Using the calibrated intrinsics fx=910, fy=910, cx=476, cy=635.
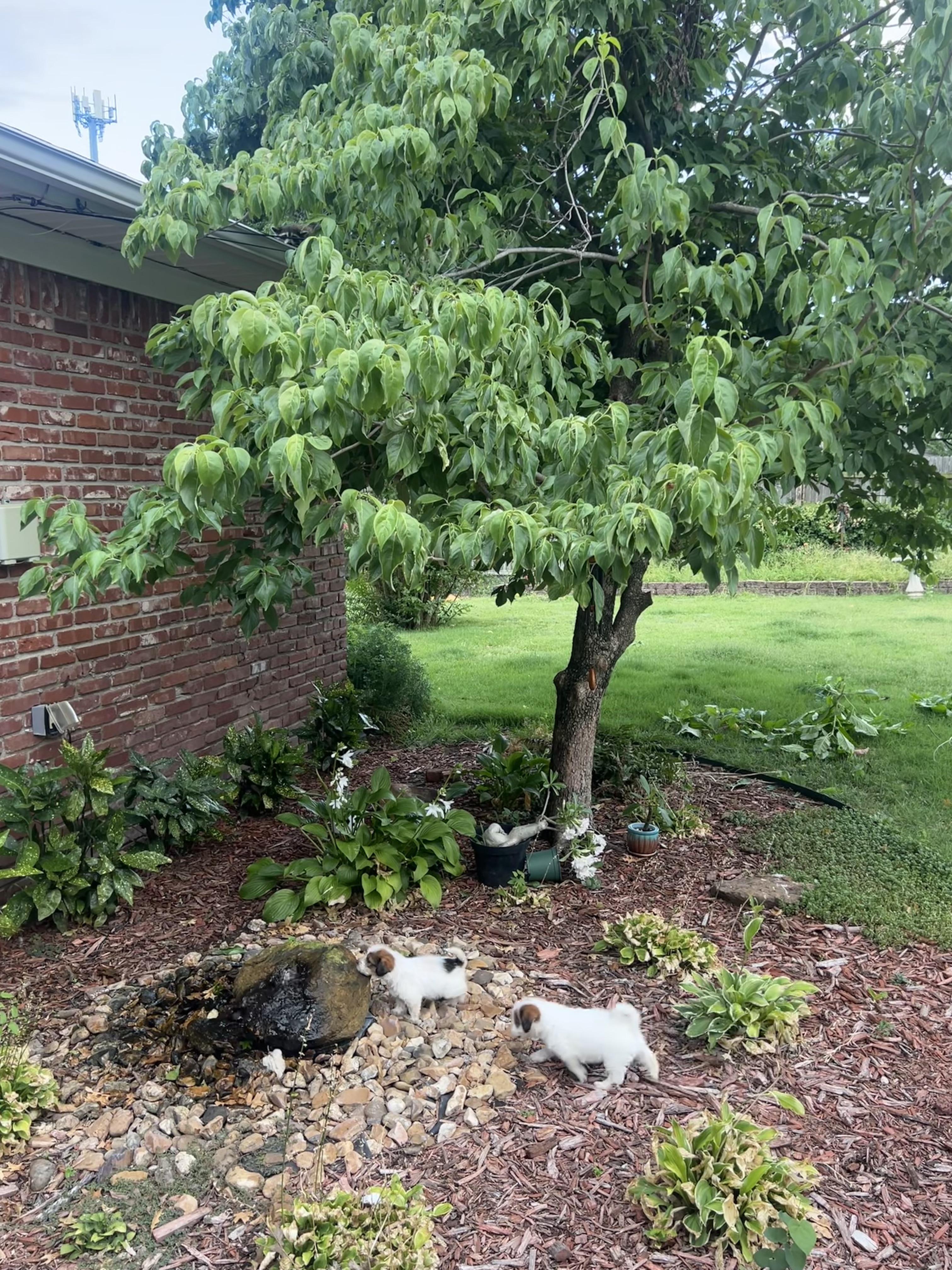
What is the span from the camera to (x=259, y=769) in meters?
5.34

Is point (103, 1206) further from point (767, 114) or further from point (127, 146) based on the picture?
point (127, 146)

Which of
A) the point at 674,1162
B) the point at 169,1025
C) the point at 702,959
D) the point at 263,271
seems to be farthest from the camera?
the point at 263,271

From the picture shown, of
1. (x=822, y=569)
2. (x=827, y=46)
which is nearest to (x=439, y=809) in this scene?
(x=827, y=46)

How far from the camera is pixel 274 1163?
2492 mm

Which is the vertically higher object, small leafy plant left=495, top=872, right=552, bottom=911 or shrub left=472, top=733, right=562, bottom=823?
shrub left=472, top=733, right=562, bottom=823

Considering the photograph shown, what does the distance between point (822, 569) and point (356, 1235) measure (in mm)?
16090

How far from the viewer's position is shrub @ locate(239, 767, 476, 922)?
13.0ft

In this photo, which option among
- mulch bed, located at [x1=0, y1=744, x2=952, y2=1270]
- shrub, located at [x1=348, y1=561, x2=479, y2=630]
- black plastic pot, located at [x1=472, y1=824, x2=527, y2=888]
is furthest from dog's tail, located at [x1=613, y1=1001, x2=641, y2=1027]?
shrub, located at [x1=348, y1=561, x2=479, y2=630]

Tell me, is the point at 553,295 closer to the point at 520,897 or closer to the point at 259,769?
the point at 520,897

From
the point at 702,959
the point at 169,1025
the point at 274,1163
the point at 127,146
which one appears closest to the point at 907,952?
the point at 702,959

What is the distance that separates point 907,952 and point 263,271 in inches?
170

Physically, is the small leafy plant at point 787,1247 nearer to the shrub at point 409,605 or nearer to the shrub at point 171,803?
the shrub at point 171,803

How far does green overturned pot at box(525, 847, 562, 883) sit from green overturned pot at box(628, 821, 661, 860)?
471 millimetres

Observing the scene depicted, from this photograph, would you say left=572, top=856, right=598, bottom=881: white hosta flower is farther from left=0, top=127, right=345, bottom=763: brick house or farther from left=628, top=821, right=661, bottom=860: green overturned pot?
left=0, top=127, right=345, bottom=763: brick house
